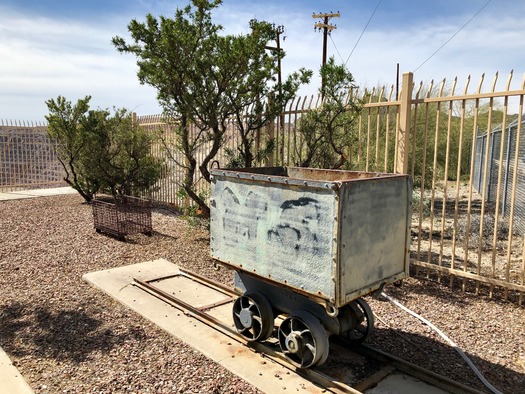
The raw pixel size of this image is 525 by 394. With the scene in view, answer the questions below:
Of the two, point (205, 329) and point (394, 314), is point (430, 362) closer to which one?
point (394, 314)

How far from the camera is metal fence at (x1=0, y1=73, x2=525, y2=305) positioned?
5.33 meters

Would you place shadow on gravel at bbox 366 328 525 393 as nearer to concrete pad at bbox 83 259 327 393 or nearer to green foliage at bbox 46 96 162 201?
concrete pad at bbox 83 259 327 393

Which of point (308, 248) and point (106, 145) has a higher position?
point (106, 145)

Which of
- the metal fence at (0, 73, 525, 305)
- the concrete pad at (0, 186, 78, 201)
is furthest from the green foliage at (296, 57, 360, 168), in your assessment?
the concrete pad at (0, 186, 78, 201)

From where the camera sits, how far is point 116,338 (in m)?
4.23

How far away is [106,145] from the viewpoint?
11578 millimetres

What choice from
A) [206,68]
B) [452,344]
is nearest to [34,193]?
[206,68]

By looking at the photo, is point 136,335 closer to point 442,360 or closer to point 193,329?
point 193,329

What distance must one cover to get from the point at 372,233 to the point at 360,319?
1.00 metres

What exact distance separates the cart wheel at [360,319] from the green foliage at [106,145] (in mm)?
8837

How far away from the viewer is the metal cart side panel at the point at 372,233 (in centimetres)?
315

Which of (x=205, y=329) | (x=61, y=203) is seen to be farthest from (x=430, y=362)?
(x=61, y=203)

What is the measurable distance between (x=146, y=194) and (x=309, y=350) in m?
10.2

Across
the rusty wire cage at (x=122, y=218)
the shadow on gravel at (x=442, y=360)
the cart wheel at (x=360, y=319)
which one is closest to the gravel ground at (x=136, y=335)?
the shadow on gravel at (x=442, y=360)
